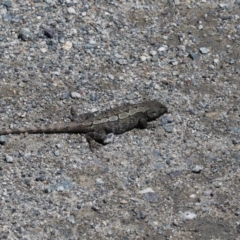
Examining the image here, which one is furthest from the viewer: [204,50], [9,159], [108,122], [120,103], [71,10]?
[71,10]

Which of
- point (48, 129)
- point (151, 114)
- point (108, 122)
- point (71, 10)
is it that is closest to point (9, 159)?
point (48, 129)

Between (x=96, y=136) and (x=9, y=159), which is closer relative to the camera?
(x=9, y=159)

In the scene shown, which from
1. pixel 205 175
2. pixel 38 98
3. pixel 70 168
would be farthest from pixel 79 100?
pixel 205 175

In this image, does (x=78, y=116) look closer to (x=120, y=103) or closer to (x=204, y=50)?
(x=120, y=103)

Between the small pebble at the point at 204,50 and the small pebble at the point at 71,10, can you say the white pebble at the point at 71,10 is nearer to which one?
the small pebble at the point at 71,10

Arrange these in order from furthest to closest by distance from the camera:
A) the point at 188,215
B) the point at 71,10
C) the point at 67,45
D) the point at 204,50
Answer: the point at 71,10, the point at 204,50, the point at 67,45, the point at 188,215

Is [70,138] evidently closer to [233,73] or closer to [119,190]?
[119,190]

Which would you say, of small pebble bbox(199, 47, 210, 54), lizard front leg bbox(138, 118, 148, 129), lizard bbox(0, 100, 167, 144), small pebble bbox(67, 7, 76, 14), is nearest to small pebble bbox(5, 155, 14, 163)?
lizard bbox(0, 100, 167, 144)
